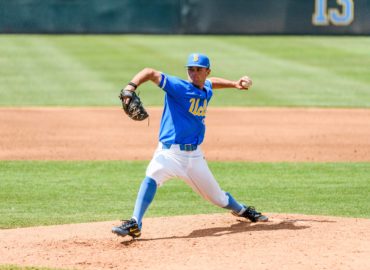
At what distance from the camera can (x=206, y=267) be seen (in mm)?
6898

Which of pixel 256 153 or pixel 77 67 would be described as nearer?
pixel 256 153

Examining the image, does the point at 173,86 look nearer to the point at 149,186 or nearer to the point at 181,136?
the point at 181,136

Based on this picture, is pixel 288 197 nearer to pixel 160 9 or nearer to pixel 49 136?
pixel 49 136

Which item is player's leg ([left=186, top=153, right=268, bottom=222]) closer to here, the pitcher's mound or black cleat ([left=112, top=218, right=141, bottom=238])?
the pitcher's mound

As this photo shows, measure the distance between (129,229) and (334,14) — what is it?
2029cm

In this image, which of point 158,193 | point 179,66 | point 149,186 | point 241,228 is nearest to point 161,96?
point 179,66

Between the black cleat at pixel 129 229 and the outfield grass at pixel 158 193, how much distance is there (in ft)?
4.84

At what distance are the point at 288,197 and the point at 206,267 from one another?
349 centimetres

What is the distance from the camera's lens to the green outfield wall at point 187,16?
1033 inches

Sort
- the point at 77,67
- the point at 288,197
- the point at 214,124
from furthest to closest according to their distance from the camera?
the point at 77,67, the point at 214,124, the point at 288,197

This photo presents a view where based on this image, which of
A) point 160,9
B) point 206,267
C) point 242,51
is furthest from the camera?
point 160,9

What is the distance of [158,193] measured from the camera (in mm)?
10539

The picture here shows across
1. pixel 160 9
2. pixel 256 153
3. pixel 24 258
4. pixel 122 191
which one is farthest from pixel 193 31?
pixel 24 258

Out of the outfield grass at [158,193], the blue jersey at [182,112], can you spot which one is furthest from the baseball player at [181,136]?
the outfield grass at [158,193]
